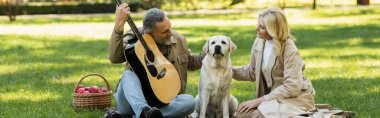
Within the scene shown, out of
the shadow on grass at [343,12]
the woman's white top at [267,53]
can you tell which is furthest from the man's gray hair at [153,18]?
the shadow on grass at [343,12]

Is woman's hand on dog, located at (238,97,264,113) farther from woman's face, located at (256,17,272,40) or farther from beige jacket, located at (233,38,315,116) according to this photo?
woman's face, located at (256,17,272,40)

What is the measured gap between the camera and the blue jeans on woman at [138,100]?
6.79 meters

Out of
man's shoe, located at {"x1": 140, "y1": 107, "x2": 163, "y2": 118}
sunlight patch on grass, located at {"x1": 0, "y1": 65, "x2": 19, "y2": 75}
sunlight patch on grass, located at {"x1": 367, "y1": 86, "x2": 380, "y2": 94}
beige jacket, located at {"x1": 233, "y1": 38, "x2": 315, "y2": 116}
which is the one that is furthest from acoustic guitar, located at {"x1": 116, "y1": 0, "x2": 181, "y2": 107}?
sunlight patch on grass, located at {"x1": 0, "y1": 65, "x2": 19, "y2": 75}

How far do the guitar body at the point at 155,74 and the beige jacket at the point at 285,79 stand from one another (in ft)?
2.64

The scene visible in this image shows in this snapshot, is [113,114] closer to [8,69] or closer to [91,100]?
[91,100]

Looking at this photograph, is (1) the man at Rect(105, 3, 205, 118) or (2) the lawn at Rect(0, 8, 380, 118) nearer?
(1) the man at Rect(105, 3, 205, 118)

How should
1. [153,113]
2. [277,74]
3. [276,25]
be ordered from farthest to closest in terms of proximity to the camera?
[277,74]
[276,25]
[153,113]

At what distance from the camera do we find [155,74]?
→ 7.01 m

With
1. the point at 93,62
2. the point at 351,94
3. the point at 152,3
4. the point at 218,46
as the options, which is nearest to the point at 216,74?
the point at 218,46

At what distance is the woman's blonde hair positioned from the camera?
6617mm

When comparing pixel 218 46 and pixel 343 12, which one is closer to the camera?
pixel 218 46

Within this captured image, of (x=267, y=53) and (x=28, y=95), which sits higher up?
(x=267, y=53)

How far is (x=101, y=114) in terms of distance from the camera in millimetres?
7781

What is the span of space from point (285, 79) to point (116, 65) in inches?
254
